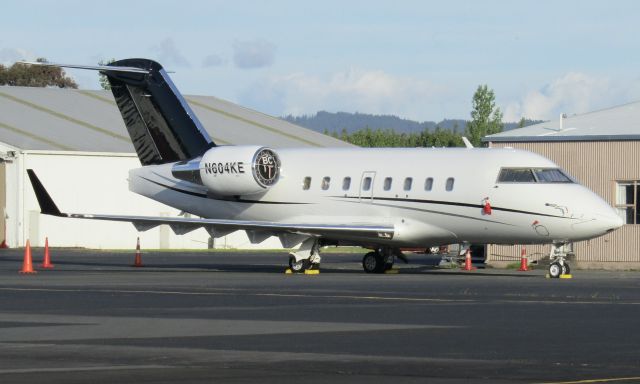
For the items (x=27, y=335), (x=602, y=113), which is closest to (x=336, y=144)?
(x=602, y=113)

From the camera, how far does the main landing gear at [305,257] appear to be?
116 feet

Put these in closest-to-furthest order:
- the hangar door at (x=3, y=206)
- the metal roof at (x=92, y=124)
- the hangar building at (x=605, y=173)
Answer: the hangar building at (x=605, y=173) < the hangar door at (x=3, y=206) < the metal roof at (x=92, y=124)

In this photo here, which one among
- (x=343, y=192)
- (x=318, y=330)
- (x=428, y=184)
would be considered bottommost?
(x=318, y=330)

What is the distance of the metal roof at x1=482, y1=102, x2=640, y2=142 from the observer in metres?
42.9

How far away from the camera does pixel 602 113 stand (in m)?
46.8

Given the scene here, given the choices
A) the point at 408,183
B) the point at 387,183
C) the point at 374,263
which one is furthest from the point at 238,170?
the point at 408,183

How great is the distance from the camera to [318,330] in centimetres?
1788

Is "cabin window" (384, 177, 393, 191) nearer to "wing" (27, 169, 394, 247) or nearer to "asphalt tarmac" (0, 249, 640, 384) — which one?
"wing" (27, 169, 394, 247)

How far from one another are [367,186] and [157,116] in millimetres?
6825

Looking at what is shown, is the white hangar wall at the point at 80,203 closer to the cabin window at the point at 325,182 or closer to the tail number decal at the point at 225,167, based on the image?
the tail number decal at the point at 225,167

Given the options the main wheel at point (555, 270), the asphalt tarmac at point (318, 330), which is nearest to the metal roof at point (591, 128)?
the main wheel at point (555, 270)

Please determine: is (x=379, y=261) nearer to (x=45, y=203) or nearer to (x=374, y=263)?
(x=374, y=263)

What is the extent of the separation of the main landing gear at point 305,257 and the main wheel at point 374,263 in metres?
1.66

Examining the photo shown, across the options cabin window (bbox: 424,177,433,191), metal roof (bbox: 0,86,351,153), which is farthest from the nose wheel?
metal roof (bbox: 0,86,351,153)
